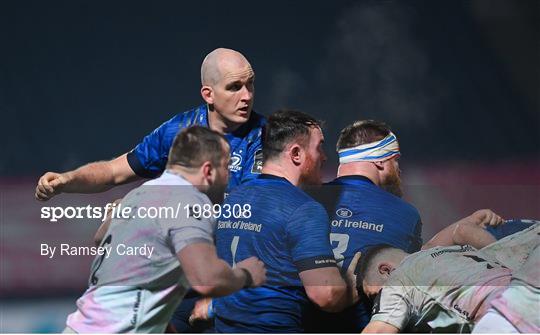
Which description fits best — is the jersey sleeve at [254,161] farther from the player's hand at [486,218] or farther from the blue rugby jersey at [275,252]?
the player's hand at [486,218]

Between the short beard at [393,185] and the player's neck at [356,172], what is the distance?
1.3 inches

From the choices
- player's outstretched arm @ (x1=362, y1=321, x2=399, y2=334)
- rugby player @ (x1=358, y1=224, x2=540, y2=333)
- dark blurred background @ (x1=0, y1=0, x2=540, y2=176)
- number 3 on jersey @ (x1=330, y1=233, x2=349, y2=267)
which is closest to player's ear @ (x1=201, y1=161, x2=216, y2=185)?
dark blurred background @ (x1=0, y1=0, x2=540, y2=176)

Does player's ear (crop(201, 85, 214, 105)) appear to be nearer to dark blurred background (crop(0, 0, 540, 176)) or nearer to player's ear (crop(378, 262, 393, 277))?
dark blurred background (crop(0, 0, 540, 176))

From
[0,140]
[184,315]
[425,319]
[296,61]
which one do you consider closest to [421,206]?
[425,319]

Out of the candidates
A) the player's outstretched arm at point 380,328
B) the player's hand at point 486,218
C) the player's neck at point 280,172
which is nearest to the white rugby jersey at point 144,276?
the player's neck at point 280,172

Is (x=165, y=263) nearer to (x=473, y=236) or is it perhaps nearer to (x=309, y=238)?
(x=309, y=238)

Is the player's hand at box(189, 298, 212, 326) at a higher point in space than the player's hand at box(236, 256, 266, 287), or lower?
lower

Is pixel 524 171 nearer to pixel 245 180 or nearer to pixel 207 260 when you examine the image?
pixel 245 180

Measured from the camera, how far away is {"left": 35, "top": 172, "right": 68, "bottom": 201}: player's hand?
13.9 feet

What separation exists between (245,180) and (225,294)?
20.4 inches

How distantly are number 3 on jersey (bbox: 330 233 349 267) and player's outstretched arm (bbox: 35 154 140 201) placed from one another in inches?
32.6

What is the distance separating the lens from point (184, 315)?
13.6ft

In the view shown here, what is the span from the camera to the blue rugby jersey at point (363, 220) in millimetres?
4176

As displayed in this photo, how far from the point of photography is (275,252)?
13.1 ft
